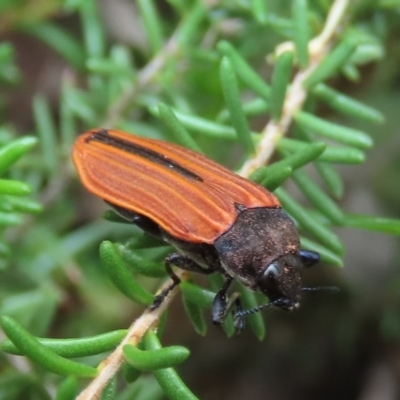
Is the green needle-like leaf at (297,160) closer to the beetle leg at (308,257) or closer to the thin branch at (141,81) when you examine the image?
the beetle leg at (308,257)

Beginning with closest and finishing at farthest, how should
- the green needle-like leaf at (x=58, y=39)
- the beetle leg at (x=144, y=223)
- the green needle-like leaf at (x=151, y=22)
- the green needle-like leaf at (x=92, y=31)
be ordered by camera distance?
the beetle leg at (x=144, y=223) → the green needle-like leaf at (x=151, y=22) → the green needle-like leaf at (x=92, y=31) → the green needle-like leaf at (x=58, y=39)

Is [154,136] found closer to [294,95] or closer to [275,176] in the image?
[294,95]

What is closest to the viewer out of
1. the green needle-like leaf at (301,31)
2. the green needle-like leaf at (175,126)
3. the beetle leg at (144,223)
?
the green needle-like leaf at (175,126)

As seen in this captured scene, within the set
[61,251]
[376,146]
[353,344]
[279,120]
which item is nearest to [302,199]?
[376,146]

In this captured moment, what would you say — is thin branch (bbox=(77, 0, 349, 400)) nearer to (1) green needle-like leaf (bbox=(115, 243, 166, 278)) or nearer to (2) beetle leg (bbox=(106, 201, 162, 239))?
(1) green needle-like leaf (bbox=(115, 243, 166, 278))

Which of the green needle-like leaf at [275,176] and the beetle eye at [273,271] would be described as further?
the beetle eye at [273,271]

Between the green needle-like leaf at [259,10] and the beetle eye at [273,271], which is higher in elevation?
the green needle-like leaf at [259,10]

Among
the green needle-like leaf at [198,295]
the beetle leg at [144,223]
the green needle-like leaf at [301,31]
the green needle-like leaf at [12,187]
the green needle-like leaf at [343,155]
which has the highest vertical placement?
the green needle-like leaf at [301,31]

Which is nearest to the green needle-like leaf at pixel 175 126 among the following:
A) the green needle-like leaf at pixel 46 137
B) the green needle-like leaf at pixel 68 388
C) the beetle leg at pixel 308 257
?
the beetle leg at pixel 308 257

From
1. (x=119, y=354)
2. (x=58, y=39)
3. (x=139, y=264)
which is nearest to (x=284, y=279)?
(x=139, y=264)
